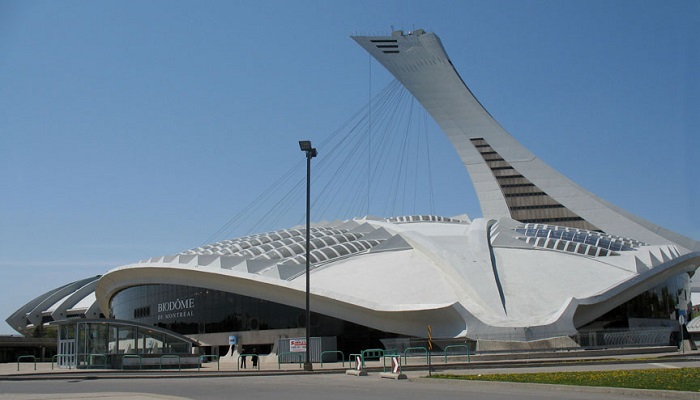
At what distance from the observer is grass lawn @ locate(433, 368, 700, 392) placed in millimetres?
16719

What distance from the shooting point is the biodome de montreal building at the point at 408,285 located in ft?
115

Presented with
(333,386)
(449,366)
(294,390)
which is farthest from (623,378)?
(449,366)

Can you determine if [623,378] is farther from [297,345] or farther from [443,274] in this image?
[443,274]

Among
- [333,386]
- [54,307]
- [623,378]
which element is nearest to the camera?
[623,378]

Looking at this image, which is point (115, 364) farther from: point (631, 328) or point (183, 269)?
point (631, 328)

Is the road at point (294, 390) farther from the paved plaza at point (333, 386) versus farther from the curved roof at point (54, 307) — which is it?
the curved roof at point (54, 307)

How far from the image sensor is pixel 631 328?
3875 centimetres

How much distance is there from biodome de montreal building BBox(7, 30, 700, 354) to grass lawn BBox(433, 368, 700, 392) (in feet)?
39.8

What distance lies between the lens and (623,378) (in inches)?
749

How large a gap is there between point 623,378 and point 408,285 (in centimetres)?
1859

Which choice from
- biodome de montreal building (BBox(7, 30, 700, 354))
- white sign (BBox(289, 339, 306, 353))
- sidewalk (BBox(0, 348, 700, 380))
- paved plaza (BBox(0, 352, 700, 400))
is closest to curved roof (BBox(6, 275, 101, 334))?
biodome de montreal building (BBox(7, 30, 700, 354))

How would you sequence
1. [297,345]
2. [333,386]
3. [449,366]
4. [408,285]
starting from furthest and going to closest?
[408,285]
[297,345]
[449,366]
[333,386]

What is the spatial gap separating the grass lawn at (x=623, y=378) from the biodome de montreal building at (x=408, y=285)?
12.1 meters

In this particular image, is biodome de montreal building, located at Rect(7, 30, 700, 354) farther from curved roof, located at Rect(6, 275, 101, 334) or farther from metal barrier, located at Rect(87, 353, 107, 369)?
curved roof, located at Rect(6, 275, 101, 334)
